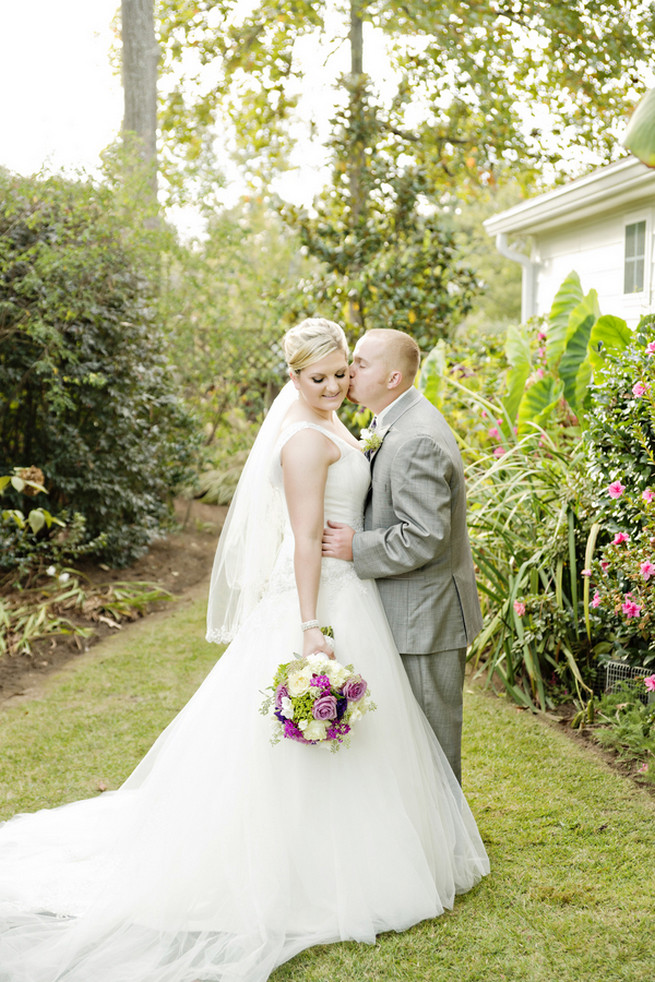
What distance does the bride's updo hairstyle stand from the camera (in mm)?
3182

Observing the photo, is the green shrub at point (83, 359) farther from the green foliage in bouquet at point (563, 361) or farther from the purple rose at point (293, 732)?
the purple rose at point (293, 732)

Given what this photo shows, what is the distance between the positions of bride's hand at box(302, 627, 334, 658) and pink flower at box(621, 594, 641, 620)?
1910 mm

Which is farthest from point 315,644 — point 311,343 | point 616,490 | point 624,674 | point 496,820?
point 624,674

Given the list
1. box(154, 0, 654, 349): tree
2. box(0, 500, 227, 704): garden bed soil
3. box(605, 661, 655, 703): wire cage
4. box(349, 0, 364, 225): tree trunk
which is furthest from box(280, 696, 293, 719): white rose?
box(349, 0, 364, 225): tree trunk

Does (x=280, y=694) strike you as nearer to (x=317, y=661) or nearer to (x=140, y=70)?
(x=317, y=661)

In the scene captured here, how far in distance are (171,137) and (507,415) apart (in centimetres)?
1160

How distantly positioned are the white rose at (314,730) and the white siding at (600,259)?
Answer: 631 centimetres

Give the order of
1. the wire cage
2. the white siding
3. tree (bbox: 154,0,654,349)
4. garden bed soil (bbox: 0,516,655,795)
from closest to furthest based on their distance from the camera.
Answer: the wire cage → garden bed soil (bbox: 0,516,655,795) → the white siding → tree (bbox: 154,0,654,349)

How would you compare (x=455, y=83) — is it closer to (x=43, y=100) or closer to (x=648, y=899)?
(x=43, y=100)

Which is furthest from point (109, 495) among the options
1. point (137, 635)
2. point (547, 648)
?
point (547, 648)

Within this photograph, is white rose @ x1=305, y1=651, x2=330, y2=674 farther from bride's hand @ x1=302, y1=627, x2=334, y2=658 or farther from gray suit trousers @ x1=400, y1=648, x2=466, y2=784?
gray suit trousers @ x1=400, y1=648, x2=466, y2=784

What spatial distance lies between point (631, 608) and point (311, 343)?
7.42 feet

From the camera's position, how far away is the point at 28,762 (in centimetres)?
467

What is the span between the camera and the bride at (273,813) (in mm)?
2898
